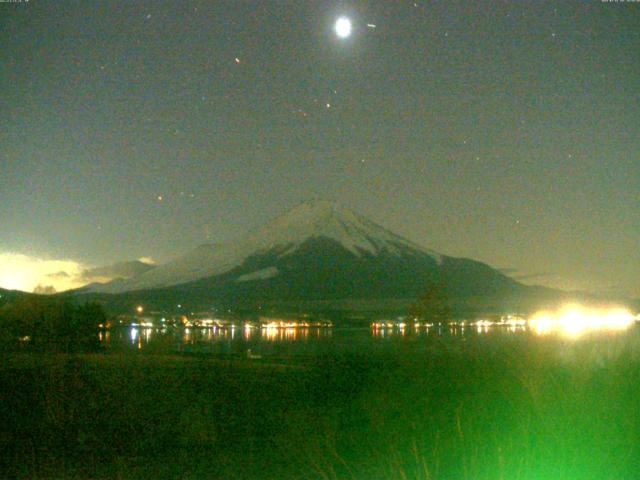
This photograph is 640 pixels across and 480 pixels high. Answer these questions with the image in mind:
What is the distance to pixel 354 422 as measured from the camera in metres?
14.0

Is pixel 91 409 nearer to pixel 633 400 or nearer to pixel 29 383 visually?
pixel 29 383

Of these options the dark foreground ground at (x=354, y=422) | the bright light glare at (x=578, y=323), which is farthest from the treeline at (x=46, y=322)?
the dark foreground ground at (x=354, y=422)

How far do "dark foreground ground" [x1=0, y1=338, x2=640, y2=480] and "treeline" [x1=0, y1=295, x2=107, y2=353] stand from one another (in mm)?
28631

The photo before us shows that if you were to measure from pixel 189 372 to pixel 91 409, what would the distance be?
29.3 ft

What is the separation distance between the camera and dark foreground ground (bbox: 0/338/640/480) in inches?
366

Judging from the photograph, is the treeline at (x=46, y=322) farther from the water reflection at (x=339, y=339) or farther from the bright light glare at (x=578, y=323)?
the bright light glare at (x=578, y=323)

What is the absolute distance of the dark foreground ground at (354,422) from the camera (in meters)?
9.29

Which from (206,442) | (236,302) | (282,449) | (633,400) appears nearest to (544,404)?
(633,400)

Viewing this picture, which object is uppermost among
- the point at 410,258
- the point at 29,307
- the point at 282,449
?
the point at 410,258

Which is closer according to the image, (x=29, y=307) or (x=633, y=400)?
(x=633, y=400)

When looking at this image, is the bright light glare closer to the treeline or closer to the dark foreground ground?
the dark foreground ground

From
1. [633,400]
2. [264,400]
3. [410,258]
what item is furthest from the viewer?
[410,258]

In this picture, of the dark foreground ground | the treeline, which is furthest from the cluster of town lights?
the treeline

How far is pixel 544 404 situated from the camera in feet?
36.8
